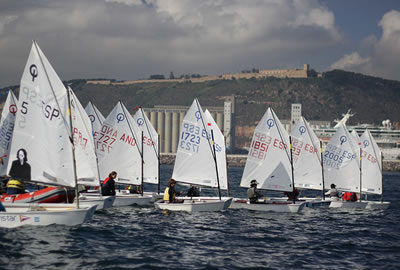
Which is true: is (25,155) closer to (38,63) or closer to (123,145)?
(38,63)

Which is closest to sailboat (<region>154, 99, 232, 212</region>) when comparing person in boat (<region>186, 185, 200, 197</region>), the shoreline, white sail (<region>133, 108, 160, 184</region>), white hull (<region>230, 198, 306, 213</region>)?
person in boat (<region>186, 185, 200, 197</region>)

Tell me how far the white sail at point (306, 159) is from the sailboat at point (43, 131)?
63.8 feet

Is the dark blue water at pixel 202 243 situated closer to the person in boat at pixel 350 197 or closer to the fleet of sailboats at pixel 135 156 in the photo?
the fleet of sailboats at pixel 135 156

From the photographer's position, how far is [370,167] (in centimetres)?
4062

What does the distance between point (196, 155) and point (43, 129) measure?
1211cm

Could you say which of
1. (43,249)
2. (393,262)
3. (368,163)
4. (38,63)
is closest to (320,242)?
(393,262)

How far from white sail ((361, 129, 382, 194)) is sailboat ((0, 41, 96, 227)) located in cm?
2474

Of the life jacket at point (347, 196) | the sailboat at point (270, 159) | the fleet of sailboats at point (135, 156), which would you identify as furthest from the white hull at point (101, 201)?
the life jacket at point (347, 196)

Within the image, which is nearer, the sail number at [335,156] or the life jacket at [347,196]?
the life jacket at [347,196]

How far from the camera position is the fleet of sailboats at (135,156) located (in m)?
21.2

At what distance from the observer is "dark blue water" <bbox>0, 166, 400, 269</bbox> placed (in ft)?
56.0

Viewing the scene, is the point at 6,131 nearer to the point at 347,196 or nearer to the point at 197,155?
the point at 197,155

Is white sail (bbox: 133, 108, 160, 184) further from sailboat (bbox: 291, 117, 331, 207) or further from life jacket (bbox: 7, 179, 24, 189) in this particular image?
life jacket (bbox: 7, 179, 24, 189)

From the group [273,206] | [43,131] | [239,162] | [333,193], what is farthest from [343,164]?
[239,162]
